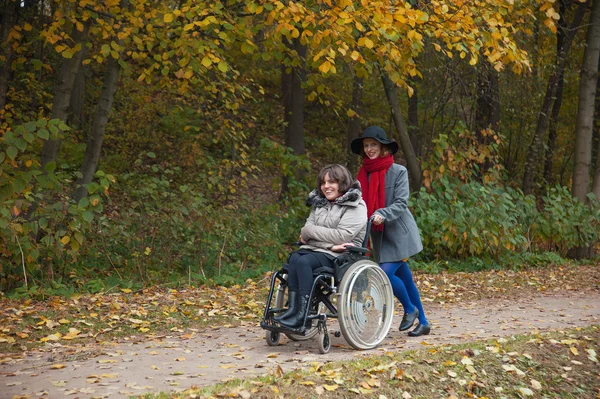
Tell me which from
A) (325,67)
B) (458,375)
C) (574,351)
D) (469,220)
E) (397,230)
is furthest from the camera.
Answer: (469,220)

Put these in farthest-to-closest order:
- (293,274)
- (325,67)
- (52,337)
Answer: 1. (325,67)
2. (52,337)
3. (293,274)

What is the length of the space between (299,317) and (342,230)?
771 millimetres

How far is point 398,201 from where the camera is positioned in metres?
6.41

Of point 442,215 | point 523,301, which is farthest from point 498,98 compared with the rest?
point 523,301

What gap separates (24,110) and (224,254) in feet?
22.4

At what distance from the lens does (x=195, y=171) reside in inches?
598

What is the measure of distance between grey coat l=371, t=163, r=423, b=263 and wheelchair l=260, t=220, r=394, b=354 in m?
0.34

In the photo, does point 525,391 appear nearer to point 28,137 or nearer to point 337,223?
point 337,223

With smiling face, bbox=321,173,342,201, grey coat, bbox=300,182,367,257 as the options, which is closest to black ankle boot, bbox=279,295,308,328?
grey coat, bbox=300,182,367,257

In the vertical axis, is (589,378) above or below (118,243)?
below

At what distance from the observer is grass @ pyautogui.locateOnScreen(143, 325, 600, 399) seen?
4.60 meters

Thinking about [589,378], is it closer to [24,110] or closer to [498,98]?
[498,98]

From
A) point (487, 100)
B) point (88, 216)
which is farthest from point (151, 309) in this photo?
point (487, 100)

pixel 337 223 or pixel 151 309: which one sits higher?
pixel 337 223
